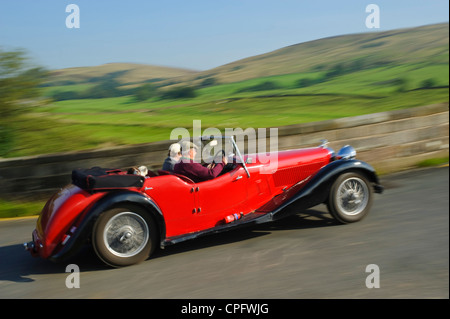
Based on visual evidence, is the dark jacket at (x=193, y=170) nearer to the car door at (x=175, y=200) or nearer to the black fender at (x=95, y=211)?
the car door at (x=175, y=200)

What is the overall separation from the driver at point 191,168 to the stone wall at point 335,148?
282cm

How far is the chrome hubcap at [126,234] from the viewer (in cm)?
533

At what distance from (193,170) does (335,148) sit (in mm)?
4576

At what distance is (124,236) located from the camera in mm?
5352

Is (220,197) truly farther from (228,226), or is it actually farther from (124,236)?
(124,236)

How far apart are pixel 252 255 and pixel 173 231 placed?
987 millimetres

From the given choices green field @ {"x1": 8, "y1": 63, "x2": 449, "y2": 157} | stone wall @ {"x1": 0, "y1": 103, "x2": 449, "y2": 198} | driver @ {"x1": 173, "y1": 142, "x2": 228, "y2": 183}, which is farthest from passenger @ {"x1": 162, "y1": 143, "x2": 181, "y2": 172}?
green field @ {"x1": 8, "y1": 63, "x2": 449, "y2": 157}

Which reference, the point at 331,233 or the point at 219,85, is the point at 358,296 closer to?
the point at 331,233

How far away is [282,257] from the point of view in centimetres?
539

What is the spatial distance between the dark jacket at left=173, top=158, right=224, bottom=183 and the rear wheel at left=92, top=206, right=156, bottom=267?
30.7 inches

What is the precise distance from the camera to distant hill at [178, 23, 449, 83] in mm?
37812

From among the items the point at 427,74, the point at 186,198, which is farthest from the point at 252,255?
the point at 427,74

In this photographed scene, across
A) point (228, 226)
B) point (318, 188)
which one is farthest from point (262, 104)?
point (228, 226)

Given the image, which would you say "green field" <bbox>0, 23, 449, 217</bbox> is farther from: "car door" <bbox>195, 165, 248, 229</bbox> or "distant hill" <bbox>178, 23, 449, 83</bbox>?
"car door" <bbox>195, 165, 248, 229</bbox>
